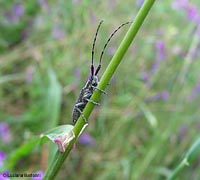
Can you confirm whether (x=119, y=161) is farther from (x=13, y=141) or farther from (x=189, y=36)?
(x=189, y=36)

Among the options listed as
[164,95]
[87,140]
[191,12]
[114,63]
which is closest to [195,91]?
[164,95]

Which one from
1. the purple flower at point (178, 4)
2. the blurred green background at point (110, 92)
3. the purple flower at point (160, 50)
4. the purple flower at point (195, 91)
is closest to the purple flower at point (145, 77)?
the blurred green background at point (110, 92)

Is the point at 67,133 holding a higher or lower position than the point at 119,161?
higher

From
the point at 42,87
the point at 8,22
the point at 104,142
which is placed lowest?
the point at 104,142

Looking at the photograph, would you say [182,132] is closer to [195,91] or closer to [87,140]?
[195,91]

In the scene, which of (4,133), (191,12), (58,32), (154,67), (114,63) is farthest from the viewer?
(191,12)

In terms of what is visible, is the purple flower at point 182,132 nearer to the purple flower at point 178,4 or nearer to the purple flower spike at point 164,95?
the purple flower spike at point 164,95

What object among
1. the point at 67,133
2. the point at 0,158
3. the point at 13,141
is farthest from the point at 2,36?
the point at 67,133
